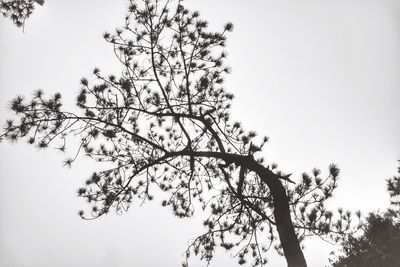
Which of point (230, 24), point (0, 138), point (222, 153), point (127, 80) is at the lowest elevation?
point (222, 153)

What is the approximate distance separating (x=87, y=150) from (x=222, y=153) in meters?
2.23

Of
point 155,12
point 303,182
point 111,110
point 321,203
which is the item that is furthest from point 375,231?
point 155,12

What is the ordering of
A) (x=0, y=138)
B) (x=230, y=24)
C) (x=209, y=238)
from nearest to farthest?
(x=0, y=138) → (x=230, y=24) → (x=209, y=238)

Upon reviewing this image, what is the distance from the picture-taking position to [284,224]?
Result: 12.9ft

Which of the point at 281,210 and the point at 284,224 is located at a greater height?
the point at 281,210

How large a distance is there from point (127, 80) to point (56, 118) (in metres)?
1.19

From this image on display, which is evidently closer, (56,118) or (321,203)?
(56,118)

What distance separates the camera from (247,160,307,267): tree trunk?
372cm

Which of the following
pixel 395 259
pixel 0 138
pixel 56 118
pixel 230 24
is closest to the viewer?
pixel 0 138

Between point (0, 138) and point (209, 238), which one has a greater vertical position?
point (0, 138)

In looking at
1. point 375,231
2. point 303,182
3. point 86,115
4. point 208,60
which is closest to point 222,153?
point 303,182

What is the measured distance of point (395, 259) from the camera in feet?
48.6

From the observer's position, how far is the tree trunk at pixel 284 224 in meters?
3.72

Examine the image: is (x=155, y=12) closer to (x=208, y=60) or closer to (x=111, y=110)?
(x=208, y=60)
